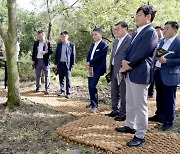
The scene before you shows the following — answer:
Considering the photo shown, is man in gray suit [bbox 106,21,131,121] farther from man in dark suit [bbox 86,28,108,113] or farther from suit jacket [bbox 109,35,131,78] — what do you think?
man in dark suit [bbox 86,28,108,113]

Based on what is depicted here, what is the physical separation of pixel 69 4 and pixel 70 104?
4108mm

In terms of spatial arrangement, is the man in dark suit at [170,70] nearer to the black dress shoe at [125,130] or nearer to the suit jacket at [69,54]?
the black dress shoe at [125,130]

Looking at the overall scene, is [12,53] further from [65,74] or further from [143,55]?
[143,55]

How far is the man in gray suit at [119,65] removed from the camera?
16.5 feet

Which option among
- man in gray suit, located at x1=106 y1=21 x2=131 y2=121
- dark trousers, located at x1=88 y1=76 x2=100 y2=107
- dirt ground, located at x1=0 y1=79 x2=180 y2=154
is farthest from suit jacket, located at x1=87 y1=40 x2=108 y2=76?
dirt ground, located at x1=0 y1=79 x2=180 y2=154

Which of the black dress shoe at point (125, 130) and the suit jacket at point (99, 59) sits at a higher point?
the suit jacket at point (99, 59)

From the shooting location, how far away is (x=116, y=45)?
17.2 feet

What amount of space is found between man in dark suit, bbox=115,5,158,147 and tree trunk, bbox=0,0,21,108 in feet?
8.57

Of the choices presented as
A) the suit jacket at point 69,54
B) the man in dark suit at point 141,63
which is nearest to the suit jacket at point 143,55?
the man in dark suit at point 141,63

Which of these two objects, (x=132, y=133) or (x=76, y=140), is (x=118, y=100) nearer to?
(x=132, y=133)

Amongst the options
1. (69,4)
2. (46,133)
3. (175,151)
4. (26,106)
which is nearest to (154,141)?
(175,151)

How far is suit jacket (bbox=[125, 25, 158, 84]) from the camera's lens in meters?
3.78

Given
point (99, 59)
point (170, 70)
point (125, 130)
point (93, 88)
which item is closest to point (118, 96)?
point (93, 88)

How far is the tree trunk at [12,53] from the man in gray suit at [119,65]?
6.20 feet
